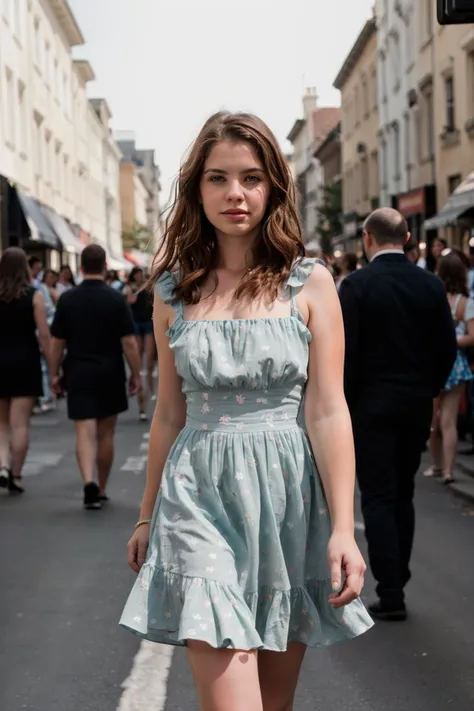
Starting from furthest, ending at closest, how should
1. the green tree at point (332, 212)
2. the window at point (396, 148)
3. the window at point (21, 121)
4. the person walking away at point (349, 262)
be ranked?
the green tree at point (332, 212), the window at point (396, 148), the window at point (21, 121), the person walking away at point (349, 262)

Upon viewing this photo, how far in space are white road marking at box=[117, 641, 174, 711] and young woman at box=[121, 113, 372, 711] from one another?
147 centimetres

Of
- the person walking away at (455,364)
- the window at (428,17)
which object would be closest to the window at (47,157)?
the window at (428,17)

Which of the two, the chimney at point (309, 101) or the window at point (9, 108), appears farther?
the chimney at point (309, 101)

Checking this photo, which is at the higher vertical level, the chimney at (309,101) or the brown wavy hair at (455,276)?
the chimney at (309,101)

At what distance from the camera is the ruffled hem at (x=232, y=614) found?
2926 millimetres

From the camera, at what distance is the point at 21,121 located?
35.5 m

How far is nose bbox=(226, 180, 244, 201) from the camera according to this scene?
3.19m

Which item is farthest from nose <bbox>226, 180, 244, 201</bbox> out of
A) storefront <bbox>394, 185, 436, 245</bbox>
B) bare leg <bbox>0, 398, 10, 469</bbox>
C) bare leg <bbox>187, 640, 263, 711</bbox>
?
storefront <bbox>394, 185, 436, 245</bbox>

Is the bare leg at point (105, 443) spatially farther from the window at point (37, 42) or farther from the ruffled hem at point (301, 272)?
the window at point (37, 42)

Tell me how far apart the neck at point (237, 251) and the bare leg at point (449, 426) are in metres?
6.98

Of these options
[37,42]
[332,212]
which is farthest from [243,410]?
[332,212]

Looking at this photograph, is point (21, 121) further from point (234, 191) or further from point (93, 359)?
point (234, 191)

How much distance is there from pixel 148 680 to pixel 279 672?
6.07 feet

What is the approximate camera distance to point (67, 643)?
553cm
